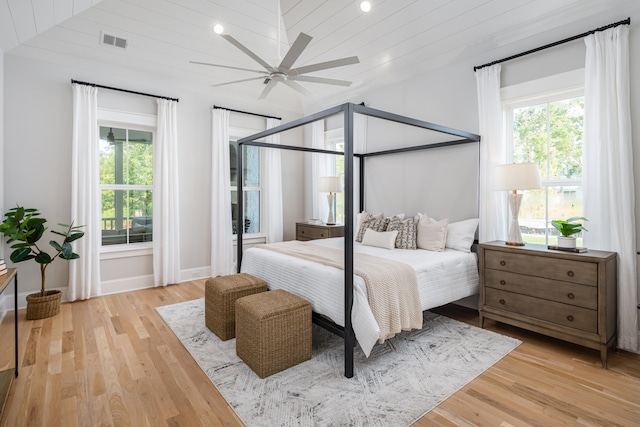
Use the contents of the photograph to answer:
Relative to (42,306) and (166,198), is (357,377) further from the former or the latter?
(166,198)

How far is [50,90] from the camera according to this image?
147 inches

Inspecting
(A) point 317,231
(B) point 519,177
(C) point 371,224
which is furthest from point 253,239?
(B) point 519,177

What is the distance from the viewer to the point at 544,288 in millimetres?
2615

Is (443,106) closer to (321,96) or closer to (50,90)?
(321,96)

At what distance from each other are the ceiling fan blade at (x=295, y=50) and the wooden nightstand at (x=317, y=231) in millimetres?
2440

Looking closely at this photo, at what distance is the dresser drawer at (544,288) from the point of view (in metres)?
2.41

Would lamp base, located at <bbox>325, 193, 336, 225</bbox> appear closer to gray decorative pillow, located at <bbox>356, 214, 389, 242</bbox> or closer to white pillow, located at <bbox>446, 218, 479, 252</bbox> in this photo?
gray decorative pillow, located at <bbox>356, 214, 389, 242</bbox>

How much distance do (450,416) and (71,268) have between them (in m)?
4.06

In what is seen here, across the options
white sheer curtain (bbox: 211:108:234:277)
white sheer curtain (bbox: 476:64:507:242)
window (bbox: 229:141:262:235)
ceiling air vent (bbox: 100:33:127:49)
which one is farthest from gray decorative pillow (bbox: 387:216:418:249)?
ceiling air vent (bbox: 100:33:127:49)

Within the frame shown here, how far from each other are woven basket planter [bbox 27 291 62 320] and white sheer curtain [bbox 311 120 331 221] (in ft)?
11.4

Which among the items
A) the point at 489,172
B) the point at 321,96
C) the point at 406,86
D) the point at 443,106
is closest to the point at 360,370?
the point at 489,172

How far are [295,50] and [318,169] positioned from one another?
9.80ft

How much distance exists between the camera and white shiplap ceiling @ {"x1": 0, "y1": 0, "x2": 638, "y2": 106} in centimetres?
290

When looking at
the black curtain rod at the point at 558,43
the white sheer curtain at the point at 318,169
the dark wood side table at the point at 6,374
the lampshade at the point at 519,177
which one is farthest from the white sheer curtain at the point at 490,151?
the dark wood side table at the point at 6,374
